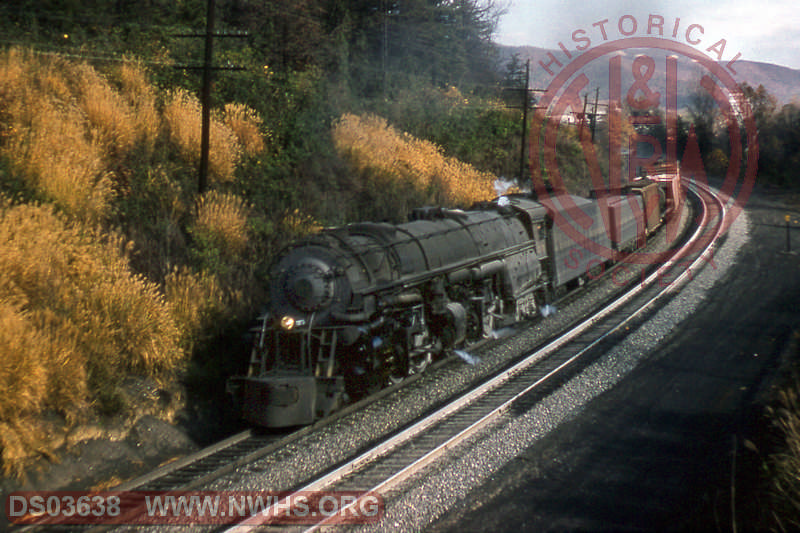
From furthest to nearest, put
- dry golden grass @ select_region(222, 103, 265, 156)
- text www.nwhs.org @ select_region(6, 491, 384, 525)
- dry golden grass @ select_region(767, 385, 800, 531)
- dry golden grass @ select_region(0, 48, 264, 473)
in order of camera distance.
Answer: dry golden grass @ select_region(222, 103, 265, 156) < dry golden grass @ select_region(0, 48, 264, 473) < text www.nwhs.org @ select_region(6, 491, 384, 525) < dry golden grass @ select_region(767, 385, 800, 531)

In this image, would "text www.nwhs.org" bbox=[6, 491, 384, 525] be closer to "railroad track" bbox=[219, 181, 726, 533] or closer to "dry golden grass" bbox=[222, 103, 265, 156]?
"railroad track" bbox=[219, 181, 726, 533]

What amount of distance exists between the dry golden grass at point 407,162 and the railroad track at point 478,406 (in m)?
8.54

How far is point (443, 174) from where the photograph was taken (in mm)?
24359

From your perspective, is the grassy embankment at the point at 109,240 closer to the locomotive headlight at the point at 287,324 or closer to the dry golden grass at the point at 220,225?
the dry golden grass at the point at 220,225

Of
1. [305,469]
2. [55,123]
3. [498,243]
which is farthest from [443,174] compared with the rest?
[305,469]

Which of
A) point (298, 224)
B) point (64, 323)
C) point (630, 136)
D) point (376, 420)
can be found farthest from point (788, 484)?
point (630, 136)

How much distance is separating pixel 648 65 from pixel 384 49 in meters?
14.1

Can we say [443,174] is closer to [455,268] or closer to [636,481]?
[455,268]

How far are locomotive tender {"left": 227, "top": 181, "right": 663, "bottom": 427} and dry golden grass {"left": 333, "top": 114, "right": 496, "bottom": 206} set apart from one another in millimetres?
7321

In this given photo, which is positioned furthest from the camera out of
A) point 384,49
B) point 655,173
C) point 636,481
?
point 655,173

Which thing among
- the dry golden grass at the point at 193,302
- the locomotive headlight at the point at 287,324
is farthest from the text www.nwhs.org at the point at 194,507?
the dry golden grass at the point at 193,302

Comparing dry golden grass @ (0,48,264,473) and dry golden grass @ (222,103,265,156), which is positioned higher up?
dry golden grass @ (222,103,265,156)

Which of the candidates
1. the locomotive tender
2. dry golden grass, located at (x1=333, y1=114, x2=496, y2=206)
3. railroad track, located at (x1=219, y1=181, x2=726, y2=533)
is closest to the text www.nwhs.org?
railroad track, located at (x1=219, y1=181, x2=726, y2=533)

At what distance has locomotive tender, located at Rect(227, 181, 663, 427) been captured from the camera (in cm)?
878
